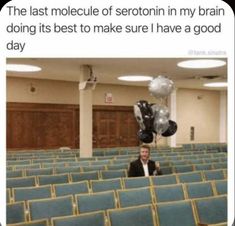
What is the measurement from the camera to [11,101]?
13.7m

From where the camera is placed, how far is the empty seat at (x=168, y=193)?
4.83 m

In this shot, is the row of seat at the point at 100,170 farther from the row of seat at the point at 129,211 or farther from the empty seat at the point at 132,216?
the empty seat at the point at 132,216

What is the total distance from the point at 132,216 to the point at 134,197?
903 mm

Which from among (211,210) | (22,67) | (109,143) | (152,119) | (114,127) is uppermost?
(22,67)

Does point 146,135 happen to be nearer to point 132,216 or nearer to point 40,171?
point 40,171

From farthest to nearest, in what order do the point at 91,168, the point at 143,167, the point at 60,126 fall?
1. the point at 60,126
2. the point at 91,168
3. the point at 143,167

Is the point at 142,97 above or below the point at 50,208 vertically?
above

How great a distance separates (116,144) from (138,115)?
978 cm

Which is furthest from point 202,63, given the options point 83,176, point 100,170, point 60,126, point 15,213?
point 15,213

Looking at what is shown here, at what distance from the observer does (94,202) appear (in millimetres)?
4324

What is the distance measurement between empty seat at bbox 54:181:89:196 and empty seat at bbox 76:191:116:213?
0.66m

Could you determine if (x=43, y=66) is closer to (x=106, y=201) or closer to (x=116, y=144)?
(x=116, y=144)

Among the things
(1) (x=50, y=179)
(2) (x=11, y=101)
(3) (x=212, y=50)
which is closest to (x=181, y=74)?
(2) (x=11, y=101)

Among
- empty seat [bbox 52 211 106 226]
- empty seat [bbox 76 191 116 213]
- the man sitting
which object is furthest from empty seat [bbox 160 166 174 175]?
empty seat [bbox 52 211 106 226]
